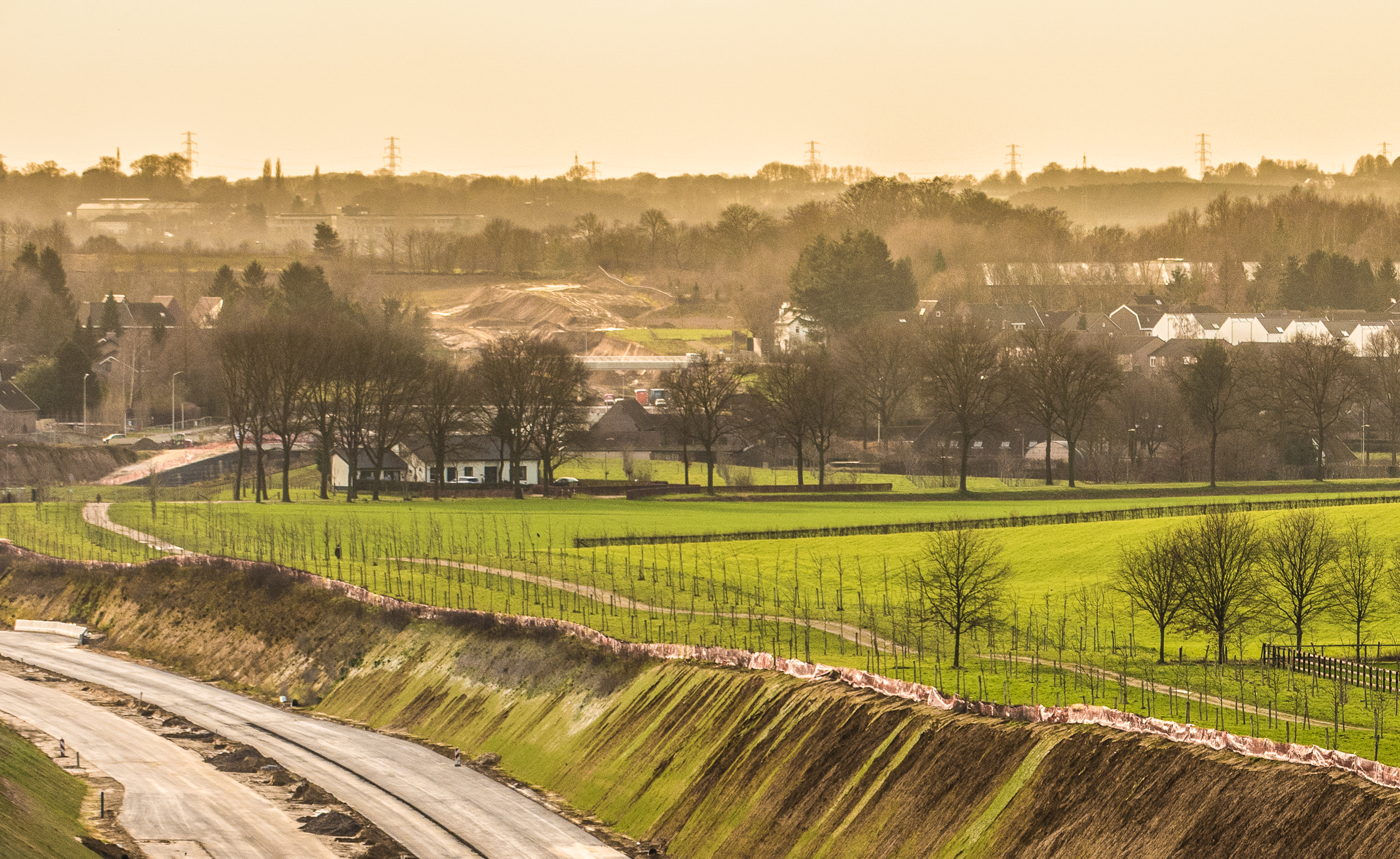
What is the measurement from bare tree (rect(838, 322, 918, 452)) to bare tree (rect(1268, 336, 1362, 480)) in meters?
32.8

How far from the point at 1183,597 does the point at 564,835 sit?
23.9 m

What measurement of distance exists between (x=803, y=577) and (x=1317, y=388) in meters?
65.7

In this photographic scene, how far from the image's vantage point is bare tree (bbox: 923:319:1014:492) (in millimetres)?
121062

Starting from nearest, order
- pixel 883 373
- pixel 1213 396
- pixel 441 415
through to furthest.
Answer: pixel 441 415, pixel 1213 396, pixel 883 373

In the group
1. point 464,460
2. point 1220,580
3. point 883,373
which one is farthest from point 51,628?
point 883,373

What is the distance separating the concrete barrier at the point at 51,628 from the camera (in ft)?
280

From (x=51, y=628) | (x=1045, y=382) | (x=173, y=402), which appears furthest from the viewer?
(x=173, y=402)

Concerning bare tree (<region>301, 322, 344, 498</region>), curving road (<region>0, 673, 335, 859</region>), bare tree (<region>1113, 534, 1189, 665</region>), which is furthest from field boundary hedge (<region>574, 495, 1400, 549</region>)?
bare tree (<region>301, 322, 344, 498</region>)

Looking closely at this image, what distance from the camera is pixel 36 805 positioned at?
1927 inches

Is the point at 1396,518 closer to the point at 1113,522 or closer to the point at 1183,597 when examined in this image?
the point at 1113,522

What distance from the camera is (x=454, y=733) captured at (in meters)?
62.3

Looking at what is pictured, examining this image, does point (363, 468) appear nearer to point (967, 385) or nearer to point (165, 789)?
point (967, 385)

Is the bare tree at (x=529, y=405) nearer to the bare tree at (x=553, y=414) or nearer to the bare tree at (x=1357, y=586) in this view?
the bare tree at (x=553, y=414)

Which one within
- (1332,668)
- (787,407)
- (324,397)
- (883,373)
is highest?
(883,373)
